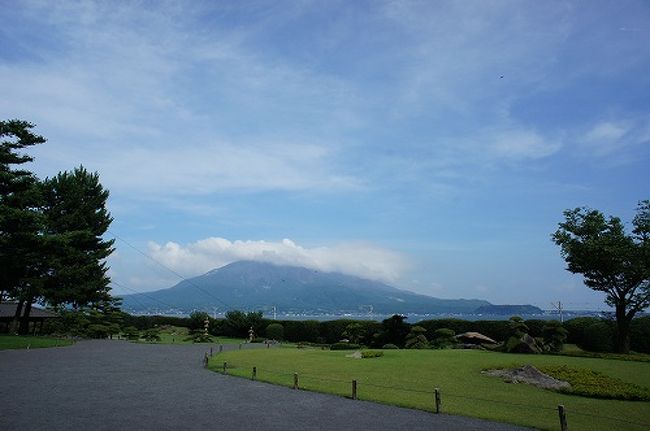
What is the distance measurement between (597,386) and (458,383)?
15.0 ft

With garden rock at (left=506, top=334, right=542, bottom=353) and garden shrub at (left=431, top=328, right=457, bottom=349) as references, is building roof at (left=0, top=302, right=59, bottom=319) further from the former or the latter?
garden rock at (left=506, top=334, right=542, bottom=353)

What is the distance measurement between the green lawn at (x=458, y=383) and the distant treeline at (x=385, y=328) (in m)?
8.09

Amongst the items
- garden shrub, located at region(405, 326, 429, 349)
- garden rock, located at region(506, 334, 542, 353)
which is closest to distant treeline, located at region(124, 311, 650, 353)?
garden shrub, located at region(405, 326, 429, 349)

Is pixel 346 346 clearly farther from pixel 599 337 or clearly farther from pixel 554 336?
pixel 599 337

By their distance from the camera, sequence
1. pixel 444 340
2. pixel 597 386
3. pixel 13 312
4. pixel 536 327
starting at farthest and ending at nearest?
pixel 13 312, pixel 536 327, pixel 444 340, pixel 597 386

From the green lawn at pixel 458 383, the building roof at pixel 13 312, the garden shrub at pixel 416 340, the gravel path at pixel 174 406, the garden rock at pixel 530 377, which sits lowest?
the gravel path at pixel 174 406

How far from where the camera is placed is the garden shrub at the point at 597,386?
1449 centimetres

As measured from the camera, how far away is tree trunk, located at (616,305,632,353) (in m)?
28.1

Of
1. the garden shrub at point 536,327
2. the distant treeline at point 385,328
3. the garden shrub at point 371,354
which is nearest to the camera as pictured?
the garden shrub at point 371,354

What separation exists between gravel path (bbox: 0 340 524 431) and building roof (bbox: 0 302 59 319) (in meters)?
29.9

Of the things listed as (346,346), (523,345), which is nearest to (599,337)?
(523,345)

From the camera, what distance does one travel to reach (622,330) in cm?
2831

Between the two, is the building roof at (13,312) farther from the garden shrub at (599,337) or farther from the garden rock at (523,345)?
the garden shrub at (599,337)

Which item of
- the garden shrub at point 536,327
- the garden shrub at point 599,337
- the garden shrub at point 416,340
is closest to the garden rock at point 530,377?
the garden shrub at point 416,340
